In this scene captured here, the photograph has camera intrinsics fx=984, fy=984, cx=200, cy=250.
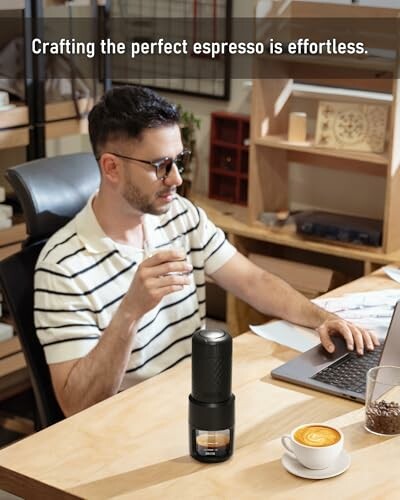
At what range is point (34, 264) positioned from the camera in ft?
7.41

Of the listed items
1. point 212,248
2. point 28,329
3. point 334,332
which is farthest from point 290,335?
point 28,329

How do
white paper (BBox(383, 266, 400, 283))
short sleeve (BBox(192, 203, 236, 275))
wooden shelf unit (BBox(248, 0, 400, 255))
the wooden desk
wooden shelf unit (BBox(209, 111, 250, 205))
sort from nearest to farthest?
the wooden desk, short sleeve (BBox(192, 203, 236, 275)), white paper (BBox(383, 266, 400, 283)), wooden shelf unit (BBox(248, 0, 400, 255)), wooden shelf unit (BBox(209, 111, 250, 205))

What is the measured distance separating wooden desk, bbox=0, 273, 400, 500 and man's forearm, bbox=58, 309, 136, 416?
8 cm

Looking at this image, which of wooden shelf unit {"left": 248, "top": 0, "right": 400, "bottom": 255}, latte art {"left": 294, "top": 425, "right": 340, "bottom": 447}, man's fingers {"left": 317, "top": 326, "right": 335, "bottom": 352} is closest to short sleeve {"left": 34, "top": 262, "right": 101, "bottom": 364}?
man's fingers {"left": 317, "top": 326, "right": 335, "bottom": 352}

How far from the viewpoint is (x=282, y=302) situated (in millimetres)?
2486

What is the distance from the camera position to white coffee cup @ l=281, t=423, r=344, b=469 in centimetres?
164

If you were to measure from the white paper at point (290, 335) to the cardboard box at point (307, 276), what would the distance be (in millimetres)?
1181

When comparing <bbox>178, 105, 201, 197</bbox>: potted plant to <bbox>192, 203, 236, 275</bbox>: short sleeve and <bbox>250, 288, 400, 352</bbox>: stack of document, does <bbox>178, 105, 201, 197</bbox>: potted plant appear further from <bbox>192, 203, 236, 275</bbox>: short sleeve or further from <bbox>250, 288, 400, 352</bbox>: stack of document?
<bbox>250, 288, 400, 352</bbox>: stack of document

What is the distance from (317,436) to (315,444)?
4 cm

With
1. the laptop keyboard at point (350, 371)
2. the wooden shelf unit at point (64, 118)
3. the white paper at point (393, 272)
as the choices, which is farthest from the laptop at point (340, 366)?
the wooden shelf unit at point (64, 118)

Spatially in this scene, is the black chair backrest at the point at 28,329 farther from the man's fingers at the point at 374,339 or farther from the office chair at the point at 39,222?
the man's fingers at the point at 374,339

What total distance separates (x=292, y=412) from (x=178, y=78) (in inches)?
102

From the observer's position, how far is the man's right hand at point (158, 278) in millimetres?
1970

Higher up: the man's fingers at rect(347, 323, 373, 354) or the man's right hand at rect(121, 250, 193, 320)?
the man's right hand at rect(121, 250, 193, 320)
